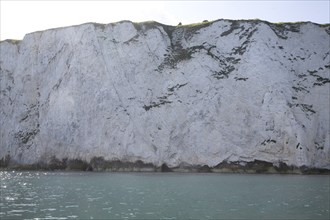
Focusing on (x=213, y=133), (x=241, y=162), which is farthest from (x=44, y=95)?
(x=241, y=162)

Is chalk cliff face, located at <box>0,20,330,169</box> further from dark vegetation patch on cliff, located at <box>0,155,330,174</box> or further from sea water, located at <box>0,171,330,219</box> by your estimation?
sea water, located at <box>0,171,330,219</box>

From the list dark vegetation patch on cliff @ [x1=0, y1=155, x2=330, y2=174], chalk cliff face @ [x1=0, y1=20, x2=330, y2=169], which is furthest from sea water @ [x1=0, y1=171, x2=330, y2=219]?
chalk cliff face @ [x1=0, y1=20, x2=330, y2=169]

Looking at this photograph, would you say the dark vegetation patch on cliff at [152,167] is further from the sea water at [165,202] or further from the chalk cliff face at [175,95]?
the sea water at [165,202]

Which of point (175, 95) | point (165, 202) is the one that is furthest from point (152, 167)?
point (165, 202)

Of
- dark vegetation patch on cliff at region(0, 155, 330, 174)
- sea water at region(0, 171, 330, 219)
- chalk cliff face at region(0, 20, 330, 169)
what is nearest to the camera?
sea water at region(0, 171, 330, 219)

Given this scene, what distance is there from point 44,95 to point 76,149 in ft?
36.4

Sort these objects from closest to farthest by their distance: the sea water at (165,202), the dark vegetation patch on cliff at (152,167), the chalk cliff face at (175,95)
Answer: the sea water at (165,202) < the dark vegetation patch on cliff at (152,167) < the chalk cliff face at (175,95)

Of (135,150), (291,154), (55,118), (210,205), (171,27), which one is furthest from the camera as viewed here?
(171,27)

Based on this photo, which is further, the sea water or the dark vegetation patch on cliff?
the dark vegetation patch on cliff

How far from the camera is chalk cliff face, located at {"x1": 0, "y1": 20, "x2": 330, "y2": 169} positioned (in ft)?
175

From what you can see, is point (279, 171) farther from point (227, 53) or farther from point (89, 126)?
point (89, 126)

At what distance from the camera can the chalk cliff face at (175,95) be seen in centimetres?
5341

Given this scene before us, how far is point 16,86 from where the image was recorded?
217ft

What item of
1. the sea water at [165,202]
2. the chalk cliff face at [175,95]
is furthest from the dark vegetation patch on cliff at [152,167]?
the sea water at [165,202]
